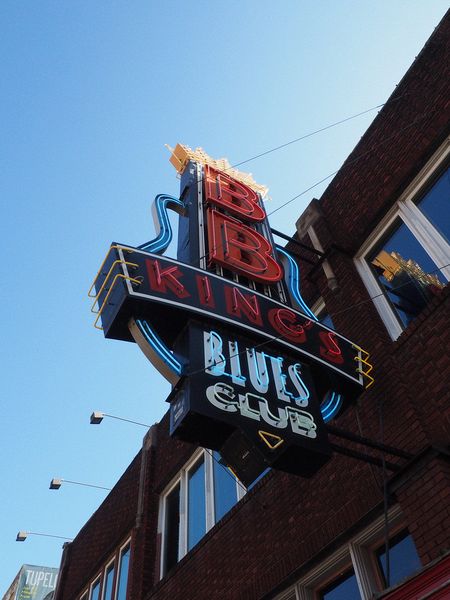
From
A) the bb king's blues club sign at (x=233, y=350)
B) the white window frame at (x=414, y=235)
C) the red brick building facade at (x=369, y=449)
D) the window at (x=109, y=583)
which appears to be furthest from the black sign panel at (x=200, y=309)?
the window at (x=109, y=583)

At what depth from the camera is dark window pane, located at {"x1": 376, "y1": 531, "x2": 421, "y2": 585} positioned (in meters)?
5.93

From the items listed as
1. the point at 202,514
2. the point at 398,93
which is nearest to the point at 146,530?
the point at 202,514

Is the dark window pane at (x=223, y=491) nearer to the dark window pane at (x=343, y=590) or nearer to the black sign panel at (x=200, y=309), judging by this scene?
the dark window pane at (x=343, y=590)

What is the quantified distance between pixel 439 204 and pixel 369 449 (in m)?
3.41

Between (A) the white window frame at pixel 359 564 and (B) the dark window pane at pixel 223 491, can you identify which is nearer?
(A) the white window frame at pixel 359 564

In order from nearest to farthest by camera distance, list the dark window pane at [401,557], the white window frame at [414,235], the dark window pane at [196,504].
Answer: the dark window pane at [401,557], the white window frame at [414,235], the dark window pane at [196,504]

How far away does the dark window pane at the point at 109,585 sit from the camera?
12.5 meters

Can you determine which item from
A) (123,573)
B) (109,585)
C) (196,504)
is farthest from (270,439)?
(109,585)

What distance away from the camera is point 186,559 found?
9.83 metres

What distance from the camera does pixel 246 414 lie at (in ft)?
18.9

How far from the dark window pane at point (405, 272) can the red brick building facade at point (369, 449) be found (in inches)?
0.8

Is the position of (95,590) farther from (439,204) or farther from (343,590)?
(439,204)

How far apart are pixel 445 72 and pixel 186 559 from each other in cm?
845

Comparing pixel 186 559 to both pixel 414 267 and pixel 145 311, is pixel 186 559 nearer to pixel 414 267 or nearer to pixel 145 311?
pixel 145 311
